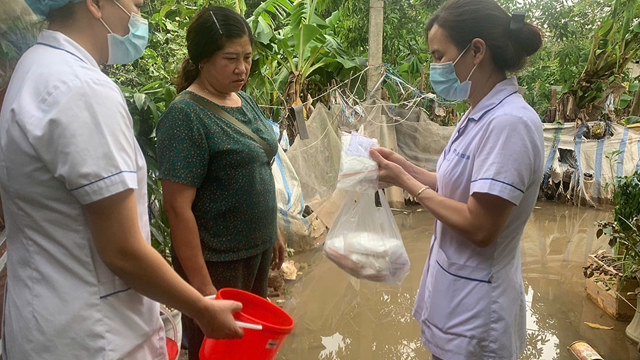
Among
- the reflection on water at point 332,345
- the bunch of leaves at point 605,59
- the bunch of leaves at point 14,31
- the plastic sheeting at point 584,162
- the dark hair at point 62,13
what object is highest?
the dark hair at point 62,13

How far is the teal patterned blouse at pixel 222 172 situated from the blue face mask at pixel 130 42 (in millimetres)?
345

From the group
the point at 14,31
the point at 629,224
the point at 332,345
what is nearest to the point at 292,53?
the point at 332,345

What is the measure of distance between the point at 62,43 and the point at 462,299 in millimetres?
1215

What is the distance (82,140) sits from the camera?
799 mm

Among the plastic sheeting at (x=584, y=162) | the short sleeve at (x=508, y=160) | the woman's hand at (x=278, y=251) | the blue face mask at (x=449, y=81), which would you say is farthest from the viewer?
the plastic sheeting at (x=584, y=162)

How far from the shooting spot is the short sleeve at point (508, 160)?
1.16 metres

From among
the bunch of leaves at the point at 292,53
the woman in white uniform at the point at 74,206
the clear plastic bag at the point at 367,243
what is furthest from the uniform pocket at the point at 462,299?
the bunch of leaves at the point at 292,53

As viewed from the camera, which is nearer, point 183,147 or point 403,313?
point 183,147

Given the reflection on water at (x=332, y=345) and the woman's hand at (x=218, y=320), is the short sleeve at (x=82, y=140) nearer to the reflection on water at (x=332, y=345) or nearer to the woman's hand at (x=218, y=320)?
the woman's hand at (x=218, y=320)

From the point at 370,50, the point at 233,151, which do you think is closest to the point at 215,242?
the point at 233,151

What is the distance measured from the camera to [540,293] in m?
3.69

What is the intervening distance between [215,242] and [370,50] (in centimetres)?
419

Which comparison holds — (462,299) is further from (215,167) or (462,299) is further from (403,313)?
(403,313)

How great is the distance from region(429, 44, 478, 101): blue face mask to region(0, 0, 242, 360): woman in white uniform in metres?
0.93
